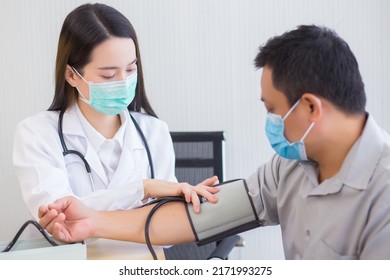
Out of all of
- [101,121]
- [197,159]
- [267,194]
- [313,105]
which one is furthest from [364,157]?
[197,159]

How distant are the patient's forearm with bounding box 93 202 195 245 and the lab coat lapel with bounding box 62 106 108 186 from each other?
160 mm

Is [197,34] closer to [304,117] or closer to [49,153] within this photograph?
[49,153]

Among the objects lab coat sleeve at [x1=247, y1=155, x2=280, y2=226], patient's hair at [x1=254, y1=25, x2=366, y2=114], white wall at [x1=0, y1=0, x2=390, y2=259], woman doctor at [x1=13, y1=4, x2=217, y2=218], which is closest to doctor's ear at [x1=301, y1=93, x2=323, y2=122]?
patient's hair at [x1=254, y1=25, x2=366, y2=114]

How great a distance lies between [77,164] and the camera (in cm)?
115

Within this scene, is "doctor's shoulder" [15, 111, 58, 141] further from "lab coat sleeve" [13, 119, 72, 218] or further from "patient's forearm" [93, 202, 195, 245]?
"patient's forearm" [93, 202, 195, 245]

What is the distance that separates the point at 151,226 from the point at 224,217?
0.49 ft

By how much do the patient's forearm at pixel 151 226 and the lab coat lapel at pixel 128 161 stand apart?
0.15m

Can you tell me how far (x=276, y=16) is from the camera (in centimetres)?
169

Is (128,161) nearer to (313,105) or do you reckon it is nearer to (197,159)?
(197,159)

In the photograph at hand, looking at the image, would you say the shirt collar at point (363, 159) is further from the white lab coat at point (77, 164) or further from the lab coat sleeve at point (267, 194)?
the white lab coat at point (77, 164)

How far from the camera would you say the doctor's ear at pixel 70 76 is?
1.18 m

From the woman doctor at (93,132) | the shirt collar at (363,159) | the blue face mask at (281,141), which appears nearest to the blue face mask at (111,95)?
the woman doctor at (93,132)

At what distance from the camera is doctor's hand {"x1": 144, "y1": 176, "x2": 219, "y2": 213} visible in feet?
3.29
